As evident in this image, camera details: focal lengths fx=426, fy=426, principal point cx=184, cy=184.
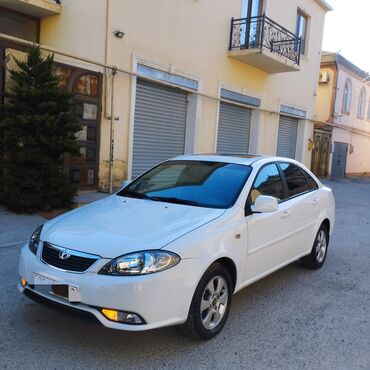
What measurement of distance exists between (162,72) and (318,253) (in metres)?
7.28

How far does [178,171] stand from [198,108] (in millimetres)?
8209

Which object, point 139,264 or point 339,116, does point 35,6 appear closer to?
point 139,264

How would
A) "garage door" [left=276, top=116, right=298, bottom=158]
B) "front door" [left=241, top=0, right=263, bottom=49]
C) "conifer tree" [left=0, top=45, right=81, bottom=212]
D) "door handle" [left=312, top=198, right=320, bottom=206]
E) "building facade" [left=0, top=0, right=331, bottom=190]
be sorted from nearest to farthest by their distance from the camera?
"door handle" [left=312, top=198, right=320, bottom=206] < "conifer tree" [left=0, top=45, right=81, bottom=212] < "building facade" [left=0, top=0, right=331, bottom=190] < "front door" [left=241, top=0, right=263, bottom=49] < "garage door" [left=276, top=116, right=298, bottom=158]

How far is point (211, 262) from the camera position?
3.37m

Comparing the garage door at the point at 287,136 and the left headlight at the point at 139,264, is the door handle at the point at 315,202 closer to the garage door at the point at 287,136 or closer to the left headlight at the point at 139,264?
the left headlight at the point at 139,264

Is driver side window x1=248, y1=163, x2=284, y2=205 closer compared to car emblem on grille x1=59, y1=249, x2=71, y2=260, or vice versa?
car emblem on grille x1=59, y1=249, x2=71, y2=260

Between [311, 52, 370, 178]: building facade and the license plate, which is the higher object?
[311, 52, 370, 178]: building facade

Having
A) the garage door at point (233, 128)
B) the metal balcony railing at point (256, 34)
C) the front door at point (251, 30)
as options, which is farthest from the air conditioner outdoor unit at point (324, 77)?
the front door at point (251, 30)

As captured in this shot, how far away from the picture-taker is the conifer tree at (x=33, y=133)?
23.5 feet

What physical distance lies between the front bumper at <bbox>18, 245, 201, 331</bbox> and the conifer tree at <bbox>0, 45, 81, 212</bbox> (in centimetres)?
449

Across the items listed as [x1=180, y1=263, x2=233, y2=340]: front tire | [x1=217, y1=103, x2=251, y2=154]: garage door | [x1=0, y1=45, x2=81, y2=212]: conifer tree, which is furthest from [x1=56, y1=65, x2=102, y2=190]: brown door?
[x1=180, y1=263, x2=233, y2=340]: front tire

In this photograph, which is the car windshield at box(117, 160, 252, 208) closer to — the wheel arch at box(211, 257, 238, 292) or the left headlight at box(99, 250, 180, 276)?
the wheel arch at box(211, 257, 238, 292)

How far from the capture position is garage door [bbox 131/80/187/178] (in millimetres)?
11133

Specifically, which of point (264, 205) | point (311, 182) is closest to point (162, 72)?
point (311, 182)
